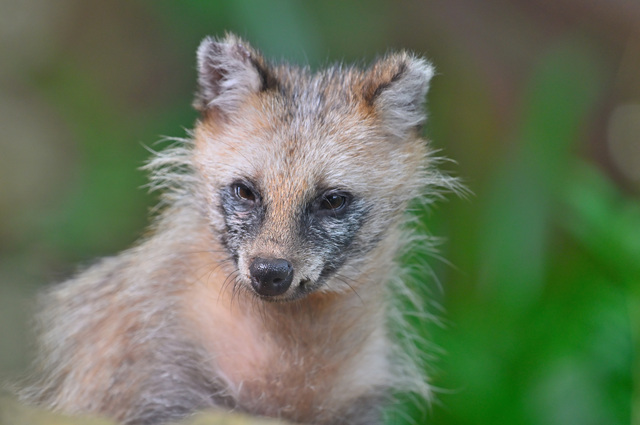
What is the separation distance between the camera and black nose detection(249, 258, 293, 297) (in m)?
1.75

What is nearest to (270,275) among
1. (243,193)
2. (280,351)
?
(243,193)

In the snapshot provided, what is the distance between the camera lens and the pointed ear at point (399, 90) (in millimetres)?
2066

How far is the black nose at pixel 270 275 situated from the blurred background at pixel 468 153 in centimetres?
56

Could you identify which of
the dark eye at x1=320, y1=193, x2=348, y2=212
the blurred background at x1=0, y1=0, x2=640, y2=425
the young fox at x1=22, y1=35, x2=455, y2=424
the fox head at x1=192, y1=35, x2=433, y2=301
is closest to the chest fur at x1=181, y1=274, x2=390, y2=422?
the young fox at x1=22, y1=35, x2=455, y2=424

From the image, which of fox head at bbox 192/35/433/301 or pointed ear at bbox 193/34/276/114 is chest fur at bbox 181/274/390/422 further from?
pointed ear at bbox 193/34/276/114

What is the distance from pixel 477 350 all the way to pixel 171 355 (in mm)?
1135

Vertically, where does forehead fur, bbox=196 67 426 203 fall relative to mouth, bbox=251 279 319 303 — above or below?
above

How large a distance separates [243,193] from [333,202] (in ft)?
0.77

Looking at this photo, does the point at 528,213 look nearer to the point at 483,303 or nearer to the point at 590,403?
the point at 483,303

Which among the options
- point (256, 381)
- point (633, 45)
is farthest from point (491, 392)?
point (633, 45)

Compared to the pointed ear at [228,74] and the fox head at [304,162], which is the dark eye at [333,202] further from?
the pointed ear at [228,74]

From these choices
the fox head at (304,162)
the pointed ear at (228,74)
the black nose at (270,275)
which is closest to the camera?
the black nose at (270,275)

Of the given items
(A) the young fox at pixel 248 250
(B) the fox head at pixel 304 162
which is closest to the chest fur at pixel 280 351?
(A) the young fox at pixel 248 250

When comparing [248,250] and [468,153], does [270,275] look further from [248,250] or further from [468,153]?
[468,153]
